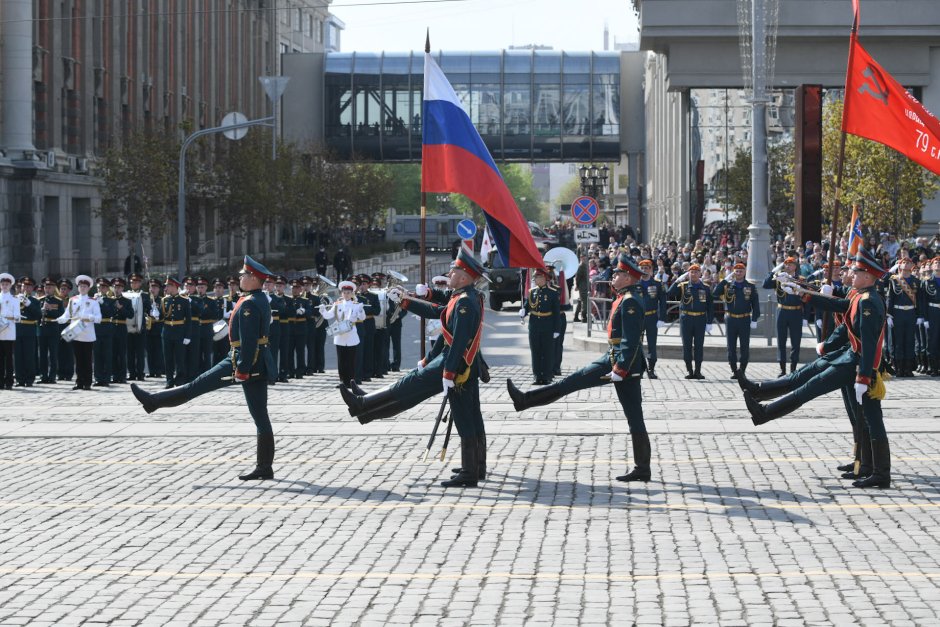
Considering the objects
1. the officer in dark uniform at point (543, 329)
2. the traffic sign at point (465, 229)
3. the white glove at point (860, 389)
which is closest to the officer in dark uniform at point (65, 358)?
the officer in dark uniform at point (543, 329)

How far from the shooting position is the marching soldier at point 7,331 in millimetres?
21203

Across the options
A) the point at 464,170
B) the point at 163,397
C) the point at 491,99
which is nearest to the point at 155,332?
the point at 464,170

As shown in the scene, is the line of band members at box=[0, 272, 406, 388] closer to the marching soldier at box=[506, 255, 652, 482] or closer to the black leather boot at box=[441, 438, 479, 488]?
the black leather boot at box=[441, 438, 479, 488]

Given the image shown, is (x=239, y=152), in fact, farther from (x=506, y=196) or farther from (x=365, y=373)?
(x=506, y=196)

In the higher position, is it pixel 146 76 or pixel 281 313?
pixel 146 76

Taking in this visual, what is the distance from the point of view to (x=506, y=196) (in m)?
14.3

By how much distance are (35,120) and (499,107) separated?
1385 inches

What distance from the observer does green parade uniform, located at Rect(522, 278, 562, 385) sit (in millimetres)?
21562

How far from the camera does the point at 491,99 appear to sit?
260 ft

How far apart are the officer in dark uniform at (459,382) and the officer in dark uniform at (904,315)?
11.6 m

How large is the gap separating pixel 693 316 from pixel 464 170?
27.8ft

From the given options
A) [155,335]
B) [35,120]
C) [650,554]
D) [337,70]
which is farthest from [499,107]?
[650,554]

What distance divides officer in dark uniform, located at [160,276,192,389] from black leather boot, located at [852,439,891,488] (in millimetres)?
12273

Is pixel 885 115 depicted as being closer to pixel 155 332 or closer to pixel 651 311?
pixel 651 311
